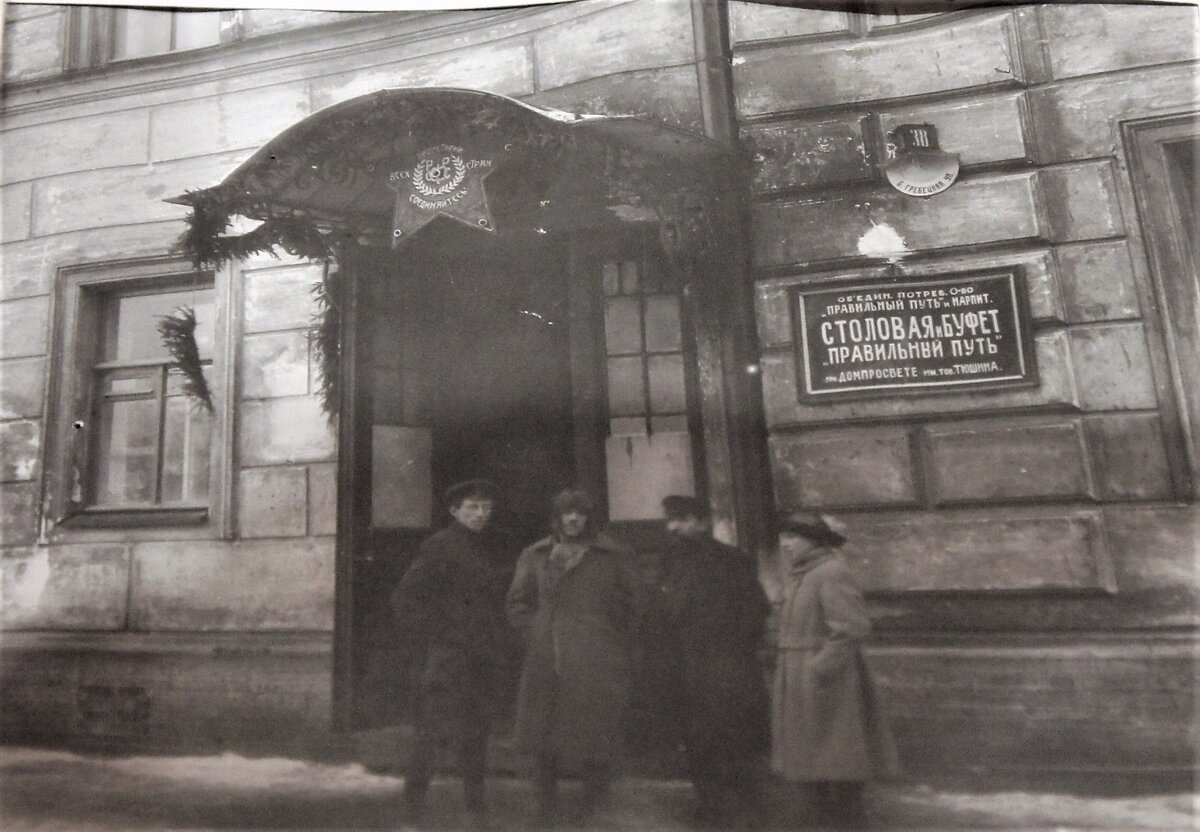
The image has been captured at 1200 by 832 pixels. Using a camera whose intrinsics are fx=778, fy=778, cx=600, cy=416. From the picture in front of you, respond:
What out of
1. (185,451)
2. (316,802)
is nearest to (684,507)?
(316,802)

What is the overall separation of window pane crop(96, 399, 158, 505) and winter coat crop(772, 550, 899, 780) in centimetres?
281

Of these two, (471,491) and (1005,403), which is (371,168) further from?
(1005,403)

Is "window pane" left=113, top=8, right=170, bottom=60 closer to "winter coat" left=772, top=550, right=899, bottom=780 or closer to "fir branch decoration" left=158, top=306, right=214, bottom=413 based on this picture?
"fir branch decoration" left=158, top=306, right=214, bottom=413

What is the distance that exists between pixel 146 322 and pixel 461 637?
218 cm

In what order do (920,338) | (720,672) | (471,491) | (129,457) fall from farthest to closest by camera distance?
(129,457), (471,491), (920,338), (720,672)

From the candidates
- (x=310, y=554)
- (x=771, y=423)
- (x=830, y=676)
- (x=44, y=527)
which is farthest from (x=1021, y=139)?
(x=44, y=527)

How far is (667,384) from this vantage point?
3.29 m

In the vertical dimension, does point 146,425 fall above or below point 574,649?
above

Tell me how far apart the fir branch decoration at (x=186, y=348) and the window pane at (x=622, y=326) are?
1.84m

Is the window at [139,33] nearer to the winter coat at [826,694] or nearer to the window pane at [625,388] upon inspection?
the window pane at [625,388]

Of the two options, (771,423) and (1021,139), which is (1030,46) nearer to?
(1021,139)

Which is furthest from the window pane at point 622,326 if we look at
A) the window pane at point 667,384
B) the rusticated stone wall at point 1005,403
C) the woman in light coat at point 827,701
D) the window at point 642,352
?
the woman in light coat at point 827,701

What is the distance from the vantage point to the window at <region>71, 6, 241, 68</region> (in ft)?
11.6

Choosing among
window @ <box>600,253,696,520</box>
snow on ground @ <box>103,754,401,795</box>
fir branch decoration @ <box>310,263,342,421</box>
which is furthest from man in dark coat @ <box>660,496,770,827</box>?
fir branch decoration @ <box>310,263,342,421</box>
